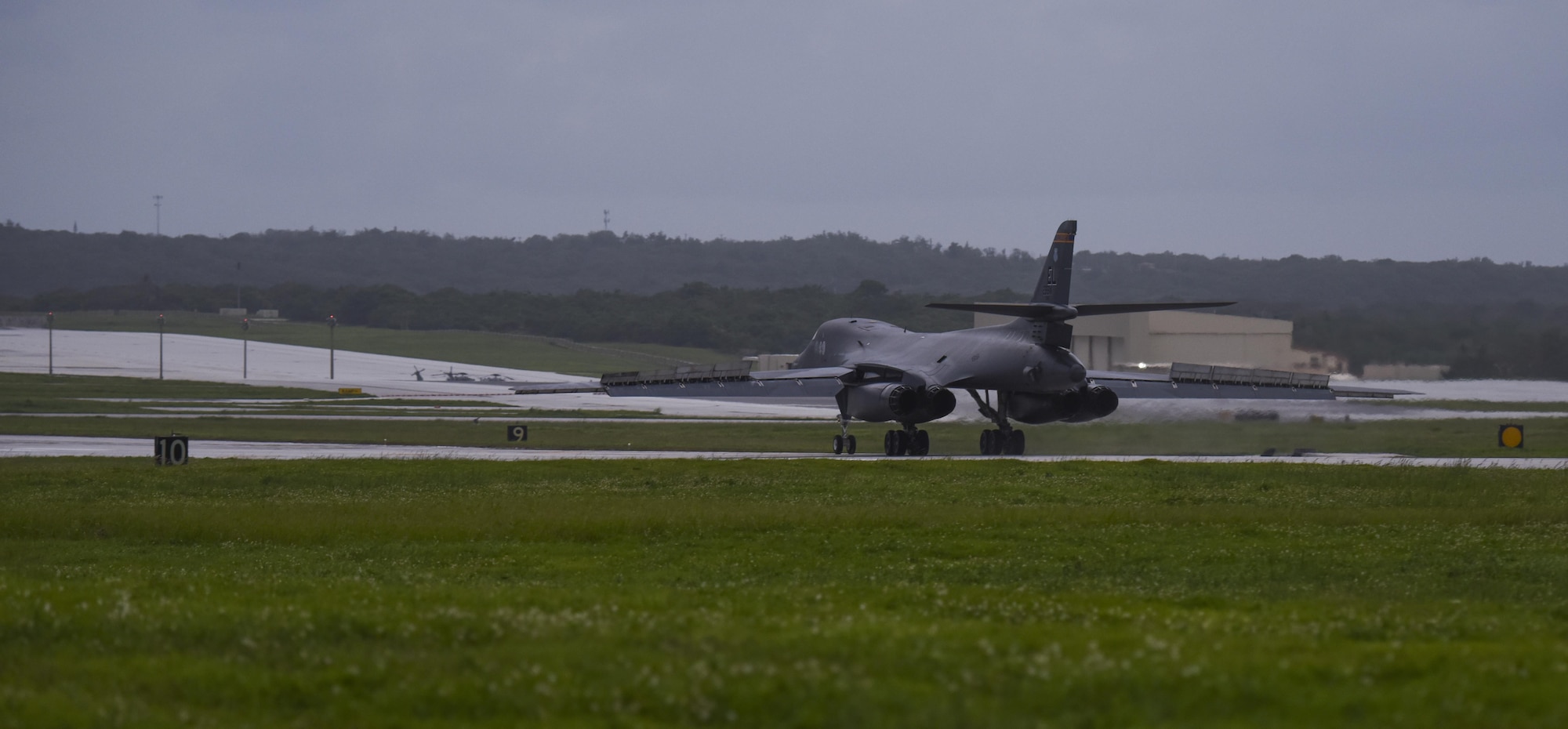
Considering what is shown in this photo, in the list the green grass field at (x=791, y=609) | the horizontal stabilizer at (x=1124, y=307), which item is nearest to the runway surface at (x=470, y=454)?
the horizontal stabilizer at (x=1124, y=307)

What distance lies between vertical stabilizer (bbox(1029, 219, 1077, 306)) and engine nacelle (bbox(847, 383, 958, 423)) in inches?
158

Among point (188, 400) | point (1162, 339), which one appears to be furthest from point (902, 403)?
point (188, 400)

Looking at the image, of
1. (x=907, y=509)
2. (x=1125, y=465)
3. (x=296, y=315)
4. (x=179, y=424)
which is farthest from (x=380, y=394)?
(x=296, y=315)

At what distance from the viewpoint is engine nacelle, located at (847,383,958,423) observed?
131 ft

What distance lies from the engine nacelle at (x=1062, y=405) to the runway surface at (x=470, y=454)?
2.05m

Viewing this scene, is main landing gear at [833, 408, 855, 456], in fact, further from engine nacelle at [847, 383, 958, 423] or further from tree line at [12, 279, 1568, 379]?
tree line at [12, 279, 1568, 379]

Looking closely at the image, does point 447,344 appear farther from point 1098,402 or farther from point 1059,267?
point 1059,267

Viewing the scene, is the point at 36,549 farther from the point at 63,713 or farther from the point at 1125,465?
the point at 1125,465

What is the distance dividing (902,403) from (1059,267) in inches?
223

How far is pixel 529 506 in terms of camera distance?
22609 millimetres

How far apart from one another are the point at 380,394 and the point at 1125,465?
5267 cm

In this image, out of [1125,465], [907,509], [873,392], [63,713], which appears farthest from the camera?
[873,392]

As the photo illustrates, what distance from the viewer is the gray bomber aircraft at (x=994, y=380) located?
37.9 metres

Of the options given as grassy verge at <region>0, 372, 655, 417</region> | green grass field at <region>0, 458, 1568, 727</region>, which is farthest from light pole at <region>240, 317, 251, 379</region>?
green grass field at <region>0, 458, 1568, 727</region>
